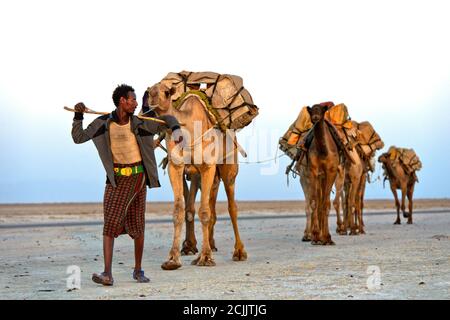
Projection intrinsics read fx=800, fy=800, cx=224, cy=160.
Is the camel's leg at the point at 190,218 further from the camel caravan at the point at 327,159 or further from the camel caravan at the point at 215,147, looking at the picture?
the camel caravan at the point at 327,159

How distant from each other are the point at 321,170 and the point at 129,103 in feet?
28.0

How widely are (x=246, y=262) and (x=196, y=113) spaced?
273 centimetres

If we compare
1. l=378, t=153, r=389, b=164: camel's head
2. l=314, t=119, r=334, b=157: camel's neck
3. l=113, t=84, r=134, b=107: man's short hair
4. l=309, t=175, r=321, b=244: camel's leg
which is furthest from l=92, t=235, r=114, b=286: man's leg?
l=378, t=153, r=389, b=164: camel's head

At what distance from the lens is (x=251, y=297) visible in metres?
8.99

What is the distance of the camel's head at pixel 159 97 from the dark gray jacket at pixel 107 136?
1678 mm

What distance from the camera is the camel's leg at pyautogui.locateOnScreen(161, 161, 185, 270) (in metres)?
12.4

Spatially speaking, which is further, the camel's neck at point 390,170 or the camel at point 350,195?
the camel's neck at point 390,170

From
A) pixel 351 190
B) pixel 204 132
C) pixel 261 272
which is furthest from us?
pixel 351 190

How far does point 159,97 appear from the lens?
12.2m

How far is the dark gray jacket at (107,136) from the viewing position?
33.7 ft

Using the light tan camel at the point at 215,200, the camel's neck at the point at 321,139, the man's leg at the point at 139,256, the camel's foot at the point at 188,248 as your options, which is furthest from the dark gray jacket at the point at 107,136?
the camel's neck at the point at 321,139

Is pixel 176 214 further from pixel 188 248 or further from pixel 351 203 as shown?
pixel 351 203

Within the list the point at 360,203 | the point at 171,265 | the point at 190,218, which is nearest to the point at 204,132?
the point at 171,265
